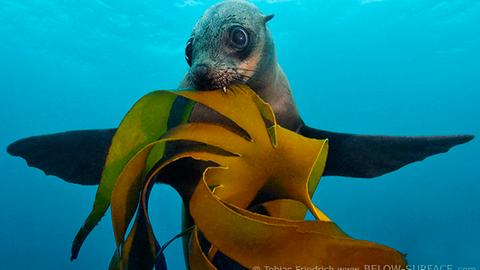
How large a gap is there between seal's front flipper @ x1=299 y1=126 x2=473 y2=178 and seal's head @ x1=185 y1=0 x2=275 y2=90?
894mm

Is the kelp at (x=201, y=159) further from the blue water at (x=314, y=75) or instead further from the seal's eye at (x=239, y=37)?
the blue water at (x=314, y=75)

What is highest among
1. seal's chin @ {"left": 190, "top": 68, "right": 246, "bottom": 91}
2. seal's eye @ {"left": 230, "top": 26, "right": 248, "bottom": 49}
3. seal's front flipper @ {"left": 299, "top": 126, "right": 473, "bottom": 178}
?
seal's eye @ {"left": 230, "top": 26, "right": 248, "bottom": 49}

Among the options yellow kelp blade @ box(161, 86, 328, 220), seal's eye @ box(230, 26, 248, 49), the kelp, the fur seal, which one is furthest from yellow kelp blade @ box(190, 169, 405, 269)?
seal's eye @ box(230, 26, 248, 49)

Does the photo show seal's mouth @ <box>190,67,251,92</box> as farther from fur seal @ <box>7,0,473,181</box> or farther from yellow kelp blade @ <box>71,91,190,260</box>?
yellow kelp blade @ <box>71,91,190,260</box>

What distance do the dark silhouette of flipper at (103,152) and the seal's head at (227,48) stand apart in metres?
0.92

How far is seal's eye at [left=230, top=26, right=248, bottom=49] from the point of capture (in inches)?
95.5

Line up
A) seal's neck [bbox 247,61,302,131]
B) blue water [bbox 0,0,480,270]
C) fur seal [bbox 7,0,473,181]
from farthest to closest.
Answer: blue water [bbox 0,0,480,270] → seal's neck [bbox 247,61,302,131] → fur seal [bbox 7,0,473,181]

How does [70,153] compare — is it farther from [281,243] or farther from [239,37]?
[281,243]

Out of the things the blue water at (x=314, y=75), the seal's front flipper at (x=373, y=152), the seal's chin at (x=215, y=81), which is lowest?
the seal's chin at (x=215, y=81)

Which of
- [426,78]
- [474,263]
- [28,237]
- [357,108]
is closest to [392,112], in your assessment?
[357,108]

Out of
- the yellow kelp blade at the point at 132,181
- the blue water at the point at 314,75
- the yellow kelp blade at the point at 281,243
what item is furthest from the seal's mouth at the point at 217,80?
the blue water at the point at 314,75

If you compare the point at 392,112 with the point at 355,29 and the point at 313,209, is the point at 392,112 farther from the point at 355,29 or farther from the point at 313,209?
the point at 313,209

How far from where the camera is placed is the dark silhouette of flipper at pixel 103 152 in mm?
2676

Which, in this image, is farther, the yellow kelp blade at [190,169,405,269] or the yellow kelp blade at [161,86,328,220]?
the yellow kelp blade at [161,86,328,220]
